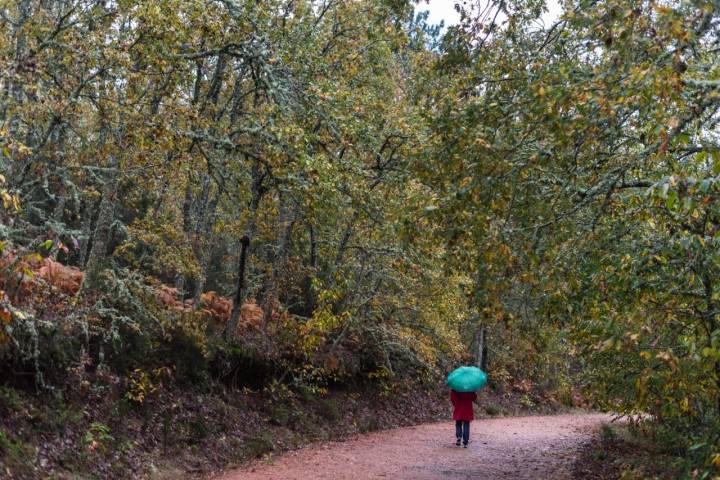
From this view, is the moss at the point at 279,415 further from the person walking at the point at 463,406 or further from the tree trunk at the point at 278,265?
the person walking at the point at 463,406

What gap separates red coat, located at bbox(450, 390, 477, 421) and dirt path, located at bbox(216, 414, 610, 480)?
72 cm

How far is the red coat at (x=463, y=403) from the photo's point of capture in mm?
13156

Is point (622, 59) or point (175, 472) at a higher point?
point (622, 59)

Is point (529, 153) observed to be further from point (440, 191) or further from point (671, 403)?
point (671, 403)

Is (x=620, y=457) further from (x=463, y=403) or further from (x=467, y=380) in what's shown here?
(x=467, y=380)

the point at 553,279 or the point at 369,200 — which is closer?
the point at 553,279

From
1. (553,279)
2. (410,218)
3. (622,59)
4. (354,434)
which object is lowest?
(354,434)

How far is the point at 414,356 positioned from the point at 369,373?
1.43m

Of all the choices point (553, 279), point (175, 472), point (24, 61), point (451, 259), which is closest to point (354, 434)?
point (175, 472)

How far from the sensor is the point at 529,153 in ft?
23.7

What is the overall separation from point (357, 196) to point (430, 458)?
5593 mm

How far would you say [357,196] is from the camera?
32.1 feet

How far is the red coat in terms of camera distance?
1316cm

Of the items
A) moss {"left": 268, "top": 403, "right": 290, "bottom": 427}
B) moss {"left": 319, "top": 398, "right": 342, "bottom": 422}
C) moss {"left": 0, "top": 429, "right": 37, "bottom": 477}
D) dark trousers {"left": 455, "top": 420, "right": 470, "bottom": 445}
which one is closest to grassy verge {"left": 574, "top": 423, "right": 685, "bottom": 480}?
A: dark trousers {"left": 455, "top": 420, "right": 470, "bottom": 445}
